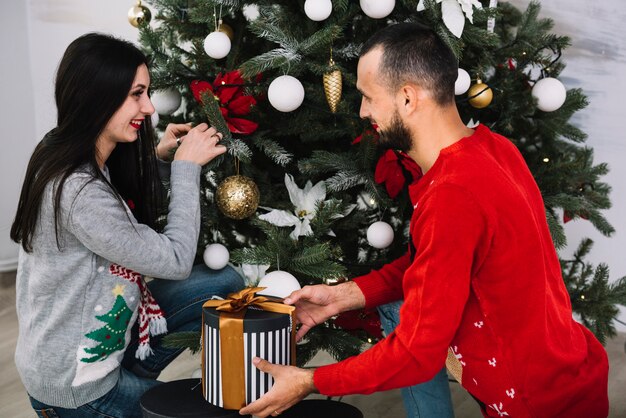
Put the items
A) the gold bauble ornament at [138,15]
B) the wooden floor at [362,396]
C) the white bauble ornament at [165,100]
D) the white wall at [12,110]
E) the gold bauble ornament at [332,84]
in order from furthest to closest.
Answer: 1. the white wall at [12,110]
2. the wooden floor at [362,396]
3. the gold bauble ornament at [138,15]
4. the white bauble ornament at [165,100]
5. the gold bauble ornament at [332,84]

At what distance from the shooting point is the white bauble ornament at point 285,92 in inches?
58.6

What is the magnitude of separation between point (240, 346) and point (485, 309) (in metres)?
0.43

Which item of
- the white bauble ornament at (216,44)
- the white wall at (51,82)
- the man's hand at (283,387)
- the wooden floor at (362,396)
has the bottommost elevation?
the wooden floor at (362,396)

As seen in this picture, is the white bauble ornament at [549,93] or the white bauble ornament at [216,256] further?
the white bauble ornament at [549,93]

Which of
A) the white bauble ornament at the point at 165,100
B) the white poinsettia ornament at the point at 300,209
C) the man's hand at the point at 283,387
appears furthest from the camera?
the white bauble ornament at the point at 165,100

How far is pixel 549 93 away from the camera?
5.89 feet

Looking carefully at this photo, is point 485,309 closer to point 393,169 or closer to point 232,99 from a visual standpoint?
point 393,169

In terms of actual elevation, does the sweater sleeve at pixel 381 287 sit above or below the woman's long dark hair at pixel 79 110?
below

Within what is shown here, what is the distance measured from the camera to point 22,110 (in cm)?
347

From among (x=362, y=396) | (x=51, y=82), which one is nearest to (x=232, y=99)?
(x=362, y=396)

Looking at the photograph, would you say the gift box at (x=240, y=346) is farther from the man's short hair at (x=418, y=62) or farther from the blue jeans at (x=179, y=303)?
the man's short hair at (x=418, y=62)

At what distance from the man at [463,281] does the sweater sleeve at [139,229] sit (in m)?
0.32

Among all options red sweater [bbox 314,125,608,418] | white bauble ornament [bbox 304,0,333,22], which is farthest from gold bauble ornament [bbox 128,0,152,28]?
red sweater [bbox 314,125,608,418]

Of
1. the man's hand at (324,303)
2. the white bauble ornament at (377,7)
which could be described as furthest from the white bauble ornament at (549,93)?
the man's hand at (324,303)
